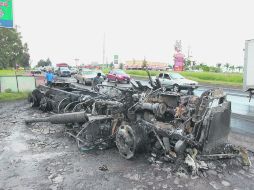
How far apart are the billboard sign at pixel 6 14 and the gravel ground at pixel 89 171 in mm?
12674

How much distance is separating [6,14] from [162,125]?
15811 millimetres

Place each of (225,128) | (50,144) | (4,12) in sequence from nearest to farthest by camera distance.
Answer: (225,128)
(50,144)
(4,12)

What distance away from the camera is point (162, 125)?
641 cm

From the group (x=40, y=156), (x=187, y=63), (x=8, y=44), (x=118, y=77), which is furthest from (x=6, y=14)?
(x=187, y=63)

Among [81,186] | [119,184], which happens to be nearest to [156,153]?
[119,184]

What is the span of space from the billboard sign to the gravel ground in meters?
12.7

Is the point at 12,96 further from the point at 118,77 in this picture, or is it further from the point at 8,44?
the point at 8,44

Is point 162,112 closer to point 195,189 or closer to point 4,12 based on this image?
point 195,189

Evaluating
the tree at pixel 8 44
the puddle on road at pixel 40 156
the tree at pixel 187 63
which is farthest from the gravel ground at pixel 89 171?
the tree at pixel 187 63

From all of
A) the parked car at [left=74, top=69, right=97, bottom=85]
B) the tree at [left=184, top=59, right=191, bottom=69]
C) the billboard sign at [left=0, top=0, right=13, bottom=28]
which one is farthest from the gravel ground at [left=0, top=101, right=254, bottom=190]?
the tree at [left=184, top=59, right=191, bottom=69]

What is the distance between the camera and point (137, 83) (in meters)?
7.36

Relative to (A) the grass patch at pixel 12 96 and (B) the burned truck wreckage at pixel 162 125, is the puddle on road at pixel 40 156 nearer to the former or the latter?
(B) the burned truck wreckage at pixel 162 125

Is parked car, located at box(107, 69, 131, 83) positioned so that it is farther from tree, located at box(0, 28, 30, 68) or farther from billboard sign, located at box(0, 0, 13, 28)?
billboard sign, located at box(0, 0, 13, 28)

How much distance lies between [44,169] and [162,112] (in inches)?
112
